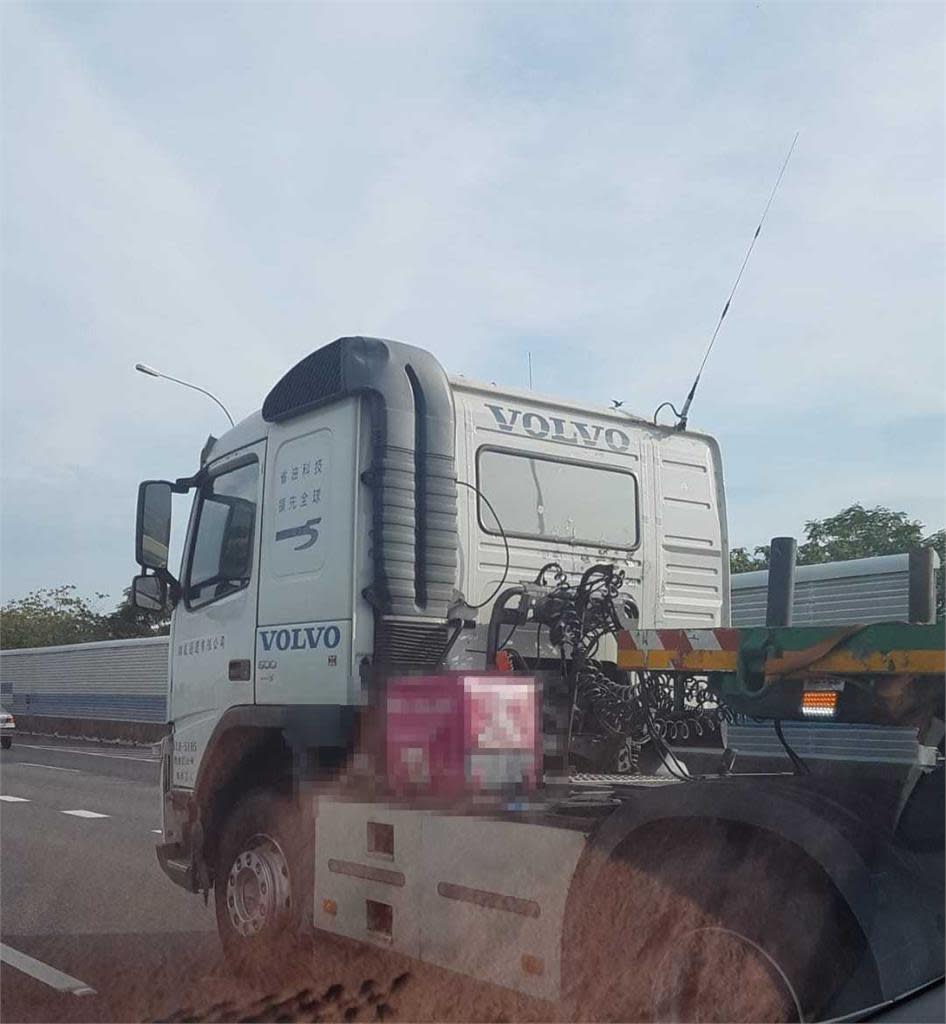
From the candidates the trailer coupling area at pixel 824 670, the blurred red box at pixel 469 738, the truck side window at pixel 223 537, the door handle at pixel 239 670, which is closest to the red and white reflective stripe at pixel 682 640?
the trailer coupling area at pixel 824 670

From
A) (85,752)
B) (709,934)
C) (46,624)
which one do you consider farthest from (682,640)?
(46,624)

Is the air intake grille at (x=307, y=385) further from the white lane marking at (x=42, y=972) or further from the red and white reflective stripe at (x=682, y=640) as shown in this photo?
the white lane marking at (x=42, y=972)

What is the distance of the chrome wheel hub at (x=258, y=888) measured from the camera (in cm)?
527

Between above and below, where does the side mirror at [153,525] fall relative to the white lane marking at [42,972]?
above

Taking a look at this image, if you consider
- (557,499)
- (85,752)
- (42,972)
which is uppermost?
(557,499)

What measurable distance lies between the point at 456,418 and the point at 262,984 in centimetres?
254

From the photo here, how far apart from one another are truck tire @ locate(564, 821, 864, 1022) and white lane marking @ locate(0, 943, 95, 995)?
2963mm

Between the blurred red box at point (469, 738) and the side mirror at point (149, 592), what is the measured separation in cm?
218

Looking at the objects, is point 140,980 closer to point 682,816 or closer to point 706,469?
point 682,816

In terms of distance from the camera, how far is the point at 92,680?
39.1 m

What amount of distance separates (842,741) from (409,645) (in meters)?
1.86

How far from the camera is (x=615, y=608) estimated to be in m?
5.46

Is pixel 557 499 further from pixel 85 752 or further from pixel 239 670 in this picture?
pixel 85 752

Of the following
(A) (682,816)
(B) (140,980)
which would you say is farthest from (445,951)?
(B) (140,980)
